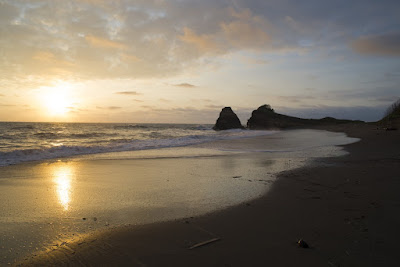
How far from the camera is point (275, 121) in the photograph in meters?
61.2

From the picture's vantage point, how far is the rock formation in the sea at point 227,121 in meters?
58.9

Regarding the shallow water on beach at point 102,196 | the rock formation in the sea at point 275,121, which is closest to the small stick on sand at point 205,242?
the shallow water on beach at point 102,196

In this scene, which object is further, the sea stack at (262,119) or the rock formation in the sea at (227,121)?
the sea stack at (262,119)

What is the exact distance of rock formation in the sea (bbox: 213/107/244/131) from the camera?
193ft

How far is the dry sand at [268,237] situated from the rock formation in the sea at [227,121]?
53.8m

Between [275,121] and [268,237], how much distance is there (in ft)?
199

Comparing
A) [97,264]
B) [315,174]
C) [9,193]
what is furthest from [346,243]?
[9,193]

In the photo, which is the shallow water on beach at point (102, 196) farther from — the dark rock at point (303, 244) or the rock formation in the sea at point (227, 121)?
the rock formation in the sea at point (227, 121)

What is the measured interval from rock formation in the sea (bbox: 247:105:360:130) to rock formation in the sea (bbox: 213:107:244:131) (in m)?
4.49

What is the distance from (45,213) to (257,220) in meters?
3.57

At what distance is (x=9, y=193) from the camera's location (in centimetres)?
544

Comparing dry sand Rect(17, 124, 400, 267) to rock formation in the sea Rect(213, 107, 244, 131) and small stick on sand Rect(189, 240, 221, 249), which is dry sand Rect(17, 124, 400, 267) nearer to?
small stick on sand Rect(189, 240, 221, 249)

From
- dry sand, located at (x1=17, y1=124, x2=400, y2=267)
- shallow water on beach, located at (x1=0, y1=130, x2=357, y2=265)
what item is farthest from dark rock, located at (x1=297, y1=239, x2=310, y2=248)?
shallow water on beach, located at (x1=0, y1=130, x2=357, y2=265)

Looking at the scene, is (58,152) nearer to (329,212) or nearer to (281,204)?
(281,204)
